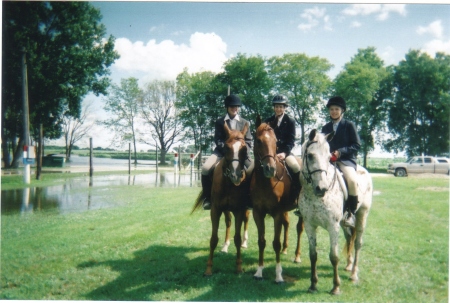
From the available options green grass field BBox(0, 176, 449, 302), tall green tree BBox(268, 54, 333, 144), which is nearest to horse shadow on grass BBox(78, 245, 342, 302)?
green grass field BBox(0, 176, 449, 302)

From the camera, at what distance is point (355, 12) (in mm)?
6027

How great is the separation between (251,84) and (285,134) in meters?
14.2

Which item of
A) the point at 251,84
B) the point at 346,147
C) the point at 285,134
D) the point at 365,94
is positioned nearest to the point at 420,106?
the point at 365,94

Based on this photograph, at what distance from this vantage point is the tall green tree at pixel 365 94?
55.9ft

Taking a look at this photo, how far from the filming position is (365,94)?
1820cm

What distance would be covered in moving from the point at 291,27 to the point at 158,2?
2698 mm

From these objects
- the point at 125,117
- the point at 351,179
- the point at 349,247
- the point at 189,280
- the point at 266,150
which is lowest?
the point at 189,280

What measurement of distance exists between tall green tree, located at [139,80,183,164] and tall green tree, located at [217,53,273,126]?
4.19 m

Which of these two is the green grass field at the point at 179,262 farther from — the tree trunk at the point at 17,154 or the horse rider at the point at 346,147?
the tree trunk at the point at 17,154

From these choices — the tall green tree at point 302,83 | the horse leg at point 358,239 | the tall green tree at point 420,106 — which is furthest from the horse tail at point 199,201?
the tall green tree at point 302,83

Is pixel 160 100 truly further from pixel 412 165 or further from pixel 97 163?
pixel 412 165

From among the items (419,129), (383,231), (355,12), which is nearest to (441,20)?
(355,12)

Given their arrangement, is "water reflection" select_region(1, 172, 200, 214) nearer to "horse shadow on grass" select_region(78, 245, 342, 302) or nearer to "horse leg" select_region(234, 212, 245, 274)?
"horse shadow on grass" select_region(78, 245, 342, 302)

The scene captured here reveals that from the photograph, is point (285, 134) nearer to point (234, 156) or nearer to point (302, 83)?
point (234, 156)
